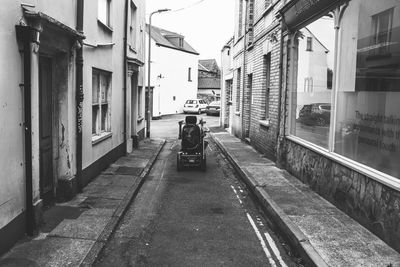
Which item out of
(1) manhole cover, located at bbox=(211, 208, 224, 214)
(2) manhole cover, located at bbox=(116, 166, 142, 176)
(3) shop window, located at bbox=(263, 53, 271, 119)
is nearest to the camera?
(1) manhole cover, located at bbox=(211, 208, 224, 214)

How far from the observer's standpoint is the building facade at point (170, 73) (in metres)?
39.6

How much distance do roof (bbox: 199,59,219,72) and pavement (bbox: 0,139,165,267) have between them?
200 ft

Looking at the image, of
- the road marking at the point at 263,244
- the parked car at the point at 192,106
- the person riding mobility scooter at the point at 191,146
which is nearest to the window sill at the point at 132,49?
the person riding mobility scooter at the point at 191,146

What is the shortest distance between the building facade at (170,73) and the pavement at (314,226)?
29.2 metres

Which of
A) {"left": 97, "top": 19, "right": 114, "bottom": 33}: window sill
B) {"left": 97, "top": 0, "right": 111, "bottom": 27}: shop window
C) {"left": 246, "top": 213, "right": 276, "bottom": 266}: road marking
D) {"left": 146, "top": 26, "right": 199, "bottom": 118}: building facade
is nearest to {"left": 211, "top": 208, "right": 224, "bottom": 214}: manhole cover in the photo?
{"left": 246, "top": 213, "right": 276, "bottom": 266}: road marking

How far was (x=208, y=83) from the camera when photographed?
2446 inches

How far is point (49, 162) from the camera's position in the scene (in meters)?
7.95

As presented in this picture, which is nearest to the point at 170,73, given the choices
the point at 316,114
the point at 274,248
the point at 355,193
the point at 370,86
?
the point at 316,114

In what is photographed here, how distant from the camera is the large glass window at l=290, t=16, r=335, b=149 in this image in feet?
30.0

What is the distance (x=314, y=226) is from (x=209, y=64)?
219 feet

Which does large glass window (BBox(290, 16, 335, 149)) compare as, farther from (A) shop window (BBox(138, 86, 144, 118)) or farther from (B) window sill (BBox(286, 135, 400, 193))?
(A) shop window (BBox(138, 86, 144, 118))

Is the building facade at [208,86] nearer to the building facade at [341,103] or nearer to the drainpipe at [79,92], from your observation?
the building facade at [341,103]

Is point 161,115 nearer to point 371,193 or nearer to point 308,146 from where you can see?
Answer: point 308,146

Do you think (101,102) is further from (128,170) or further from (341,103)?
(341,103)
